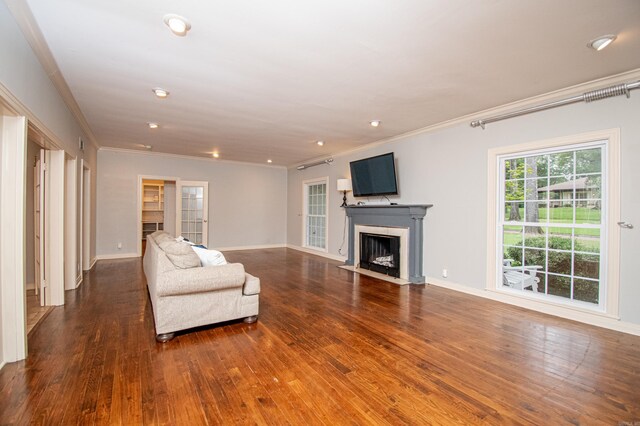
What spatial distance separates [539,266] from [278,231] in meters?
6.81

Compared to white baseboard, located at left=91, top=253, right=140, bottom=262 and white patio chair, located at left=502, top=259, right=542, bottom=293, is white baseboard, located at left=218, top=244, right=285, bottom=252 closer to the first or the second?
white baseboard, located at left=91, top=253, right=140, bottom=262

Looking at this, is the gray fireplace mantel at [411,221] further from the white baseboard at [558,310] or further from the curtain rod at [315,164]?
the curtain rod at [315,164]

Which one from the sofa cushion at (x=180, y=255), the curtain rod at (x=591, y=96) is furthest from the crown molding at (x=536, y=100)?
the sofa cushion at (x=180, y=255)

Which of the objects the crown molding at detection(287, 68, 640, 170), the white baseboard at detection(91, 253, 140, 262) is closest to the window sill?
the crown molding at detection(287, 68, 640, 170)

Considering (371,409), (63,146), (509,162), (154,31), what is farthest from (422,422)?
(63,146)

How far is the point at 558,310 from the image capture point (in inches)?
135

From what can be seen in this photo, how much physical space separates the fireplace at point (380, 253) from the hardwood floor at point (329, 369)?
1.62 metres

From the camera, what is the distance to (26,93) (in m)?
2.38

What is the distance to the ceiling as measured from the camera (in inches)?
80.0

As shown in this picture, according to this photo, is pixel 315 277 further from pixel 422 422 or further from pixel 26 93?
pixel 26 93

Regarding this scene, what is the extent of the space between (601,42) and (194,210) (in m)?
7.99

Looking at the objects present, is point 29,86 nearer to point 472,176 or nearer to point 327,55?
point 327,55

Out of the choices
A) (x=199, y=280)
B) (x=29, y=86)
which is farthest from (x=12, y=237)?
(x=199, y=280)

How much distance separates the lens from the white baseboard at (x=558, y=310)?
2.96m
